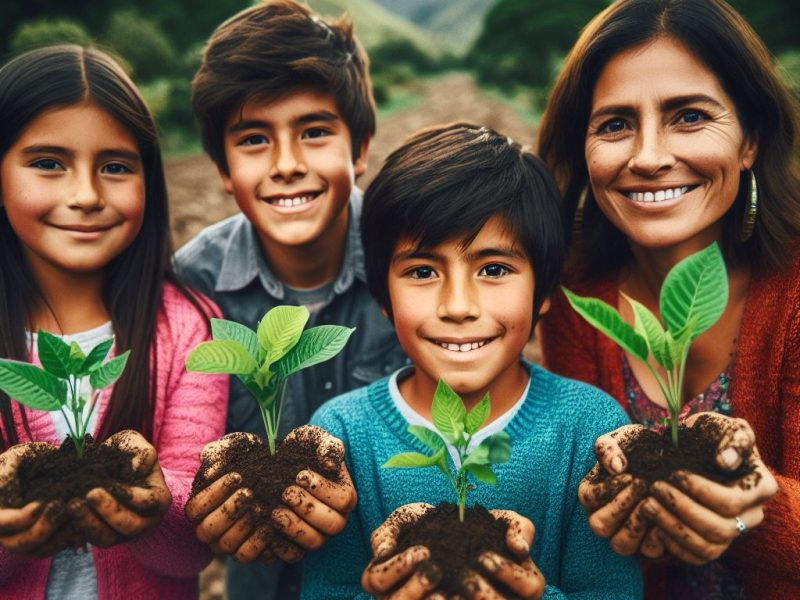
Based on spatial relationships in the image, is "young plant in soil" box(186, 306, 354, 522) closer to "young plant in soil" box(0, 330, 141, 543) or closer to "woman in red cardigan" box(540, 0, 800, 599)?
"young plant in soil" box(0, 330, 141, 543)

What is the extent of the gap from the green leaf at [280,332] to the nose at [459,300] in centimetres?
40

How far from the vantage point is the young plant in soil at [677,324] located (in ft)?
4.99

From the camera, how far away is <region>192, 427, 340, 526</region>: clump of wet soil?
1643 mm

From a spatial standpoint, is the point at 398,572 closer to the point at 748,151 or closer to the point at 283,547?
the point at 283,547

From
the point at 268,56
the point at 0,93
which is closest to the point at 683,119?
the point at 268,56

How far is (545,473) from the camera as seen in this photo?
200 centimetres

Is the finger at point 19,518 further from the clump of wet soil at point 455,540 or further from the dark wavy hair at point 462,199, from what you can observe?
the dark wavy hair at point 462,199

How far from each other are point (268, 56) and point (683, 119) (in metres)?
1.46

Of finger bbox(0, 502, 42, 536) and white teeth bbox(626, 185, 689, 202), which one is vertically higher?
white teeth bbox(626, 185, 689, 202)

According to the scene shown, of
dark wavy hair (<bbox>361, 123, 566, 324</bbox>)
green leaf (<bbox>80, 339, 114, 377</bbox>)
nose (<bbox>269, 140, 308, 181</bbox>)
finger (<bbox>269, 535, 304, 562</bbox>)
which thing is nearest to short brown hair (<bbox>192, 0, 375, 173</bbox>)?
nose (<bbox>269, 140, 308, 181</bbox>)

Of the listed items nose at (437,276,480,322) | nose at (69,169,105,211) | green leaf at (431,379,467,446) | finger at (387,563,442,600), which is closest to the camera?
finger at (387,563,442,600)

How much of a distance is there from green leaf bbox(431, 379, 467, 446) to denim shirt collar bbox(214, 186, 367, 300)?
138 cm

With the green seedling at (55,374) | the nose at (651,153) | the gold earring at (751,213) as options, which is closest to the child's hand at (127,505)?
the green seedling at (55,374)

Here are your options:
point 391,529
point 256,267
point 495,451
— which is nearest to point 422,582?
point 391,529
